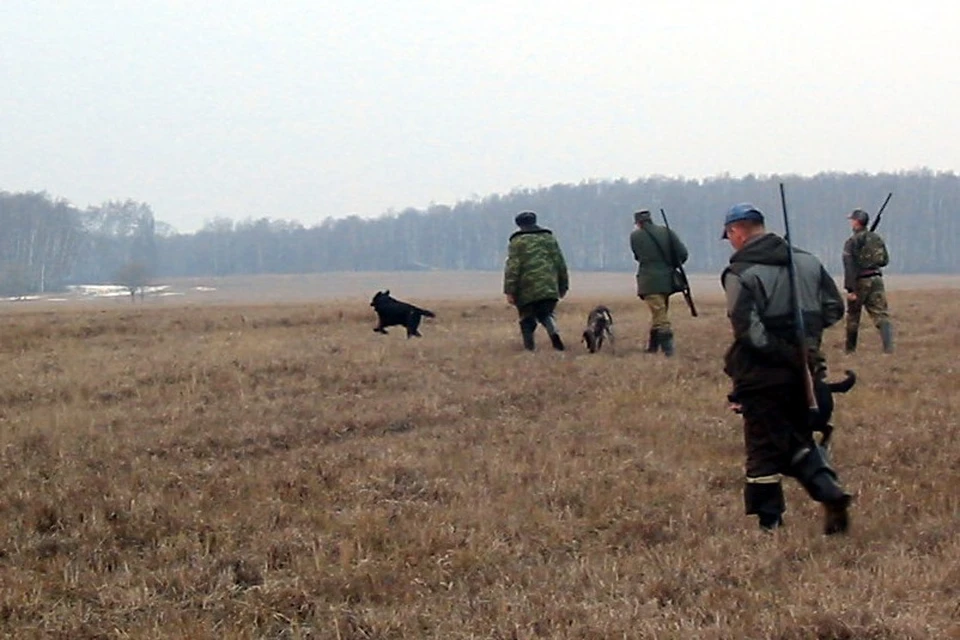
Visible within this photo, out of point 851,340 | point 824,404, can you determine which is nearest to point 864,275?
point 851,340

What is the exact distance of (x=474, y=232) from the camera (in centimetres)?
12025

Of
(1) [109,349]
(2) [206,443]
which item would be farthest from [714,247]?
(2) [206,443]

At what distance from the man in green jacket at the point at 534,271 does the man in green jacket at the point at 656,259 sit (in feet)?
3.07

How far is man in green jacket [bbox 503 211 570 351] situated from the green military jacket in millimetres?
940

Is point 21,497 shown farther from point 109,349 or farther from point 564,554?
point 109,349

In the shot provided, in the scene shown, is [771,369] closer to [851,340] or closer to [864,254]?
[864,254]

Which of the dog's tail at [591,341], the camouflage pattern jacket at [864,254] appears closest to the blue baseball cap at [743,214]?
the camouflage pattern jacket at [864,254]

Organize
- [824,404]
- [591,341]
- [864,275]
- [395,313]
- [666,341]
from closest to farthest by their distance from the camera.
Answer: [824,404]
[864,275]
[666,341]
[591,341]
[395,313]

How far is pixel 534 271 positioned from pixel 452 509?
684cm

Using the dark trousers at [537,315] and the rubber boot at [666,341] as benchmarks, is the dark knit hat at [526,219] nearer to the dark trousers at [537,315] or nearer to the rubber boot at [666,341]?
the dark trousers at [537,315]

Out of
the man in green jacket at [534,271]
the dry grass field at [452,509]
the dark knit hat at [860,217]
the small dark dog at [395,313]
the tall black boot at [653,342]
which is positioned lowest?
the dry grass field at [452,509]

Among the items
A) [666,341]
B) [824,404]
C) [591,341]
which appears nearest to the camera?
[824,404]

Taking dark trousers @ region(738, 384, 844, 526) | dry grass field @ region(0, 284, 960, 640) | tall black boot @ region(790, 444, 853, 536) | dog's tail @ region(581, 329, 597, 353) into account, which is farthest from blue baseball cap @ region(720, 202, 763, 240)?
dog's tail @ region(581, 329, 597, 353)

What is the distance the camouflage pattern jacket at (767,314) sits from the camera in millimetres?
5047
